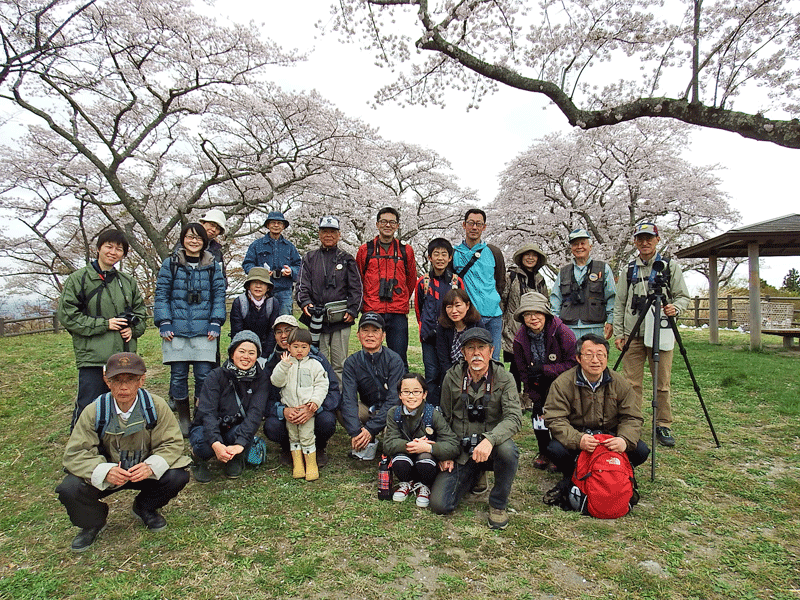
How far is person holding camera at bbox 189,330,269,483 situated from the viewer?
3.51 metres

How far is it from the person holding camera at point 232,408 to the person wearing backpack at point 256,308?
32.8 inches

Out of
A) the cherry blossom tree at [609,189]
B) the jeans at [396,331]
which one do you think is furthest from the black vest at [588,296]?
the cherry blossom tree at [609,189]

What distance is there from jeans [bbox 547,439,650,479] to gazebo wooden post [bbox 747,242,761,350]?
9.85 meters

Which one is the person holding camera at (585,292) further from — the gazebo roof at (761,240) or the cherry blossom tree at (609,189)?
the cherry blossom tree at (609,189)

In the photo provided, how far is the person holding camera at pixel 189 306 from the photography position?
4148 millimetres

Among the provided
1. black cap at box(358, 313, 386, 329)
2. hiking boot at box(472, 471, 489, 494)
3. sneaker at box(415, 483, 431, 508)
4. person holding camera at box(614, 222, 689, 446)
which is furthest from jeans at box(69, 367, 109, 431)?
person holding camera at box(614, 222, 689, 446)

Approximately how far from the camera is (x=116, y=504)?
3234mm

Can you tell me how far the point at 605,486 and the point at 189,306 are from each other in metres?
3.72

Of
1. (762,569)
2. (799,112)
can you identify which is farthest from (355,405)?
(799,112)

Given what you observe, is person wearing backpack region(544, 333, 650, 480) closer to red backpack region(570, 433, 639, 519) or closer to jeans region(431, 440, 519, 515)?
red backpack region(570, 433, 639, 519)

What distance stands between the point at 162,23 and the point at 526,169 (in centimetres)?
1378

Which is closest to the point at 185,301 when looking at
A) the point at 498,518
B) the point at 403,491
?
the point at 403,491

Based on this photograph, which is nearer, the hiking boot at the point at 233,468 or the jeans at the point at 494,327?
the hiking boot at the point at 233,468

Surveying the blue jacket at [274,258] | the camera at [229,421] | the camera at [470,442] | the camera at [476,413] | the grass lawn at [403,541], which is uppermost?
the blue jacket at [274,258]
